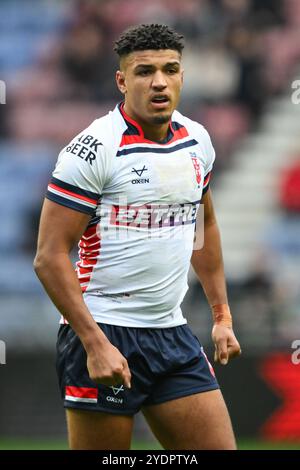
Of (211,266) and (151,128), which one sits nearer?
(151,128)

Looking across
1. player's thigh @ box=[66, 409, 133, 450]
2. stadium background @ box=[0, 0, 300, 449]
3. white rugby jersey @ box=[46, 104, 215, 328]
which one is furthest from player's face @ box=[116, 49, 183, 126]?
stadium background @ box=[0, 0, 300, 449]

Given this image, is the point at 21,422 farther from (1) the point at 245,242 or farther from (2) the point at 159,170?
(2) the point at 159,170

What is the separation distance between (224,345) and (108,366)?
78cm

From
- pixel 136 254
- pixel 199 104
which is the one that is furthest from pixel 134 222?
pixel 199 104

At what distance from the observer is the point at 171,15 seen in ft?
44.5

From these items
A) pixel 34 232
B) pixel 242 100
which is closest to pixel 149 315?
pixel 34 232

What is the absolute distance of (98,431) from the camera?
4.46m

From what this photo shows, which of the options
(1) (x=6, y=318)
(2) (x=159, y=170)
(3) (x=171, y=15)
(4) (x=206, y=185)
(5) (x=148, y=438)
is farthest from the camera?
(3) (x=171, y=15)

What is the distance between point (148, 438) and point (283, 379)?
1415mm

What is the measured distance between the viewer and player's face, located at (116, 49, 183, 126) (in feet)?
14.8
